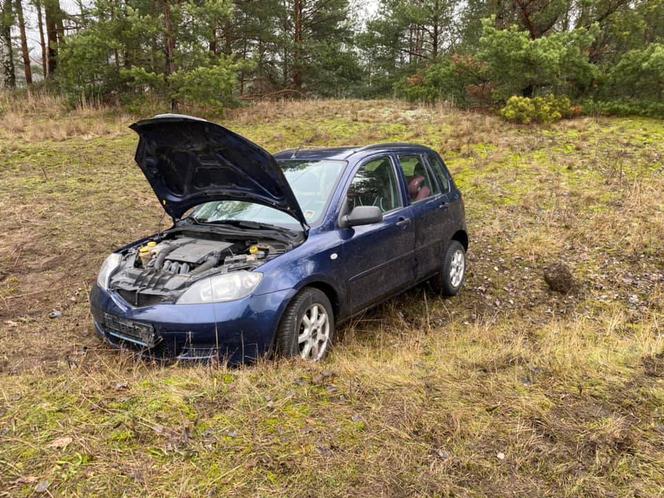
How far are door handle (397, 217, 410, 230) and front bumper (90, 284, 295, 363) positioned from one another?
1.79 m

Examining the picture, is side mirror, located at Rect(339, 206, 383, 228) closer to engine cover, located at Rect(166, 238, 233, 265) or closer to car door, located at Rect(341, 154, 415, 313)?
car door, located at Rect(341, 154, 415, 313)

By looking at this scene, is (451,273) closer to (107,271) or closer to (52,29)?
(107,271)

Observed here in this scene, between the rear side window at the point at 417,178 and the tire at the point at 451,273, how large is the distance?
75cm

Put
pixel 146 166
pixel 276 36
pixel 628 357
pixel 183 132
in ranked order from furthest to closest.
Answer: pixel 276 36, pixel 146 166, pixel 183 132, pixel 628 357

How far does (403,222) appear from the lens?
5000 millimetres

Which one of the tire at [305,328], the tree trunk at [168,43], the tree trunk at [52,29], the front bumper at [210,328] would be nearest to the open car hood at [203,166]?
the tire at [305,328]

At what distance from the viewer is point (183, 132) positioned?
4.00 m

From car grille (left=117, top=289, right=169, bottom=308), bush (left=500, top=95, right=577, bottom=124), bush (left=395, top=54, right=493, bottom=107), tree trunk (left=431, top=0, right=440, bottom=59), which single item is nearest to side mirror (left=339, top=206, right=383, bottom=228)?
car grille (left=117, top=289, right=169, bottom=308)

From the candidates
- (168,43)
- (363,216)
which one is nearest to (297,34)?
(168,43)

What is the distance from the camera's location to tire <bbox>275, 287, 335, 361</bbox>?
3.64 m

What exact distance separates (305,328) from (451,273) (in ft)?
8.92

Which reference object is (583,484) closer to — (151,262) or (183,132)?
(151,262)

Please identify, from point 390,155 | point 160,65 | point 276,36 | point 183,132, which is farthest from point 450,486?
point 276,36

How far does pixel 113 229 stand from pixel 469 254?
5407mm
